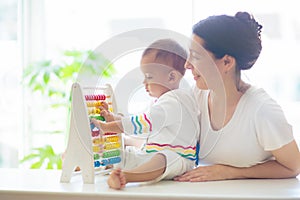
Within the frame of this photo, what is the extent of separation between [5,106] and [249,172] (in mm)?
1841

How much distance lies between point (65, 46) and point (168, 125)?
64.8 inches

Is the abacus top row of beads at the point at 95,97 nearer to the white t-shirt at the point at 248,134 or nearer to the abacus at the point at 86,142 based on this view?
the abacus at the point at 86,142

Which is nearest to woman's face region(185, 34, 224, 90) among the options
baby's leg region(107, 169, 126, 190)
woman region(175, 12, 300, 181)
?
woman region(175, 12, 300, 181)

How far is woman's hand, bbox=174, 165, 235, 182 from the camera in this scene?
1.26 m

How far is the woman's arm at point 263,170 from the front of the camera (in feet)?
4.16

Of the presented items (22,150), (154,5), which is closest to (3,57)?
(22,150)

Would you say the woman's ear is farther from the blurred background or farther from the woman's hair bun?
the blurred background

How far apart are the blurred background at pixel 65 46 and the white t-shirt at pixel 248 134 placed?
1132mm

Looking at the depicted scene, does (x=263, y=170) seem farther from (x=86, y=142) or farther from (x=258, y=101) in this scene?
(x=86, y=142)

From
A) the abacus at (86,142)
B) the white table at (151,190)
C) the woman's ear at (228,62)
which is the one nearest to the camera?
the white table at (151,190)

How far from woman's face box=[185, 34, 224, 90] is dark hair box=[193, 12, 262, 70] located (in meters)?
→ 0.02

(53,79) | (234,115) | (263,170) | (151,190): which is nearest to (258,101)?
(234,115)

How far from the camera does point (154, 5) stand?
263 centimetres

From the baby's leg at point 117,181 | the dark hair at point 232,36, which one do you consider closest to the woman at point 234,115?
the dark hair at point 232,36
